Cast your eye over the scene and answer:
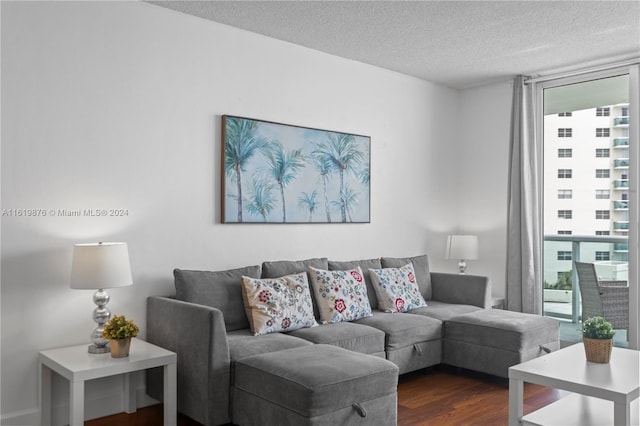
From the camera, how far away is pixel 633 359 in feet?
10.1

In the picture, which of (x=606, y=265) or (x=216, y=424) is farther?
(x=606, y=265)

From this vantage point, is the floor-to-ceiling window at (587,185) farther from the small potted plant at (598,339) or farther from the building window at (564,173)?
the small potted plant at (598,339)

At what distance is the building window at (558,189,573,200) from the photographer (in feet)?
16.7

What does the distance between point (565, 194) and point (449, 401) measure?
2523 millimetres

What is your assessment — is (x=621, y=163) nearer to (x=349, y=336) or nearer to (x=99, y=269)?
(x=349, y=336)

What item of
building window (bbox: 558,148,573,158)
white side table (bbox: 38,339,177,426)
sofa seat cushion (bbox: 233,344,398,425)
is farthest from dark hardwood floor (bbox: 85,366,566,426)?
building window (bbox: 558,148,573,158)

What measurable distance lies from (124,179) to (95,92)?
1.79 ft

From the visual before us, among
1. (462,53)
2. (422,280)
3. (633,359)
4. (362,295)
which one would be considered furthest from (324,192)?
(633,359)

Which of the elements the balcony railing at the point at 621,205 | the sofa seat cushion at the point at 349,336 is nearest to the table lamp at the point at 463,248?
the balcony railing at the point at 621,205

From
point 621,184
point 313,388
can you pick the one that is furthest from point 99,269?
point 621,184

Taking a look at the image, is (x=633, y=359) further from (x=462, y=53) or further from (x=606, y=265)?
(x=462, y=53)

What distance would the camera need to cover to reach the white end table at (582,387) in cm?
253

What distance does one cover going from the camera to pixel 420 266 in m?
4.93

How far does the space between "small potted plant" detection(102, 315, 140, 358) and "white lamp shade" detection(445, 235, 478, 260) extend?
3.22 metres
